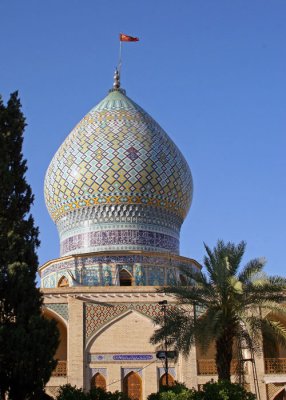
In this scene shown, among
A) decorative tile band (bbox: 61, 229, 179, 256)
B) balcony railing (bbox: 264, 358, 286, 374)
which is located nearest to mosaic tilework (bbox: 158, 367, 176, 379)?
balcony railing (bbox: 264, 358, 286, 374)

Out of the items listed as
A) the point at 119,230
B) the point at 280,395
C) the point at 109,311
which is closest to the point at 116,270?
the point at 119,230

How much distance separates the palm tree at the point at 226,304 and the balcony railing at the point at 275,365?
4.92 m

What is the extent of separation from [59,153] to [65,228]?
273 cm

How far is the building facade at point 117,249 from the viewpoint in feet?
61.2

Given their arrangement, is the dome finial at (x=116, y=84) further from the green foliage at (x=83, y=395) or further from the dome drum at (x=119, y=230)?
the green foliage at (x=83, y=395)

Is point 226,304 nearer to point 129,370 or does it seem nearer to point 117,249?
point 129,370

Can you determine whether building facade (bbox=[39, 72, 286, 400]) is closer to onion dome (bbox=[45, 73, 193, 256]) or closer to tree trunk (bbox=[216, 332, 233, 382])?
onion dome (bbox=[45, 73, 193, 256])

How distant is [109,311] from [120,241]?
305cm

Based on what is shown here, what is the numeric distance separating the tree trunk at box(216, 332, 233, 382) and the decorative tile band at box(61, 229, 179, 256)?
28.1 feet

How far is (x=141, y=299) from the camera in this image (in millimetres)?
19391

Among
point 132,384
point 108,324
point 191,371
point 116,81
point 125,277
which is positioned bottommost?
point 132,384

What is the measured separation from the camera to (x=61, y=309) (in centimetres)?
1925

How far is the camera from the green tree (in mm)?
10758

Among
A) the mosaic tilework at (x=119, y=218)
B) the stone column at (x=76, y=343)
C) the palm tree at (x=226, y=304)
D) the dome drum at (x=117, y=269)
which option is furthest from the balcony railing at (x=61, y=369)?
the palm tree at (x=226, y=304)
